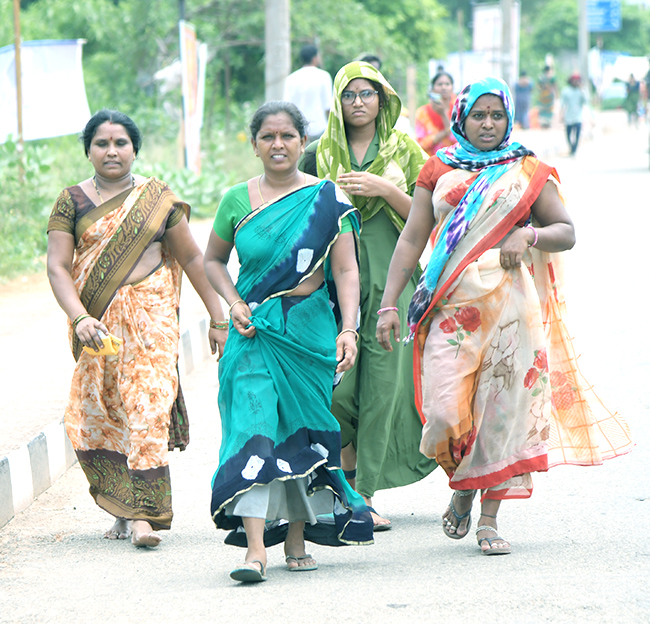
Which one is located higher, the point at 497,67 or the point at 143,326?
the point at 497,67

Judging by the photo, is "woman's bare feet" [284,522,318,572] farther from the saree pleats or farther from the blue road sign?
the blue road sign

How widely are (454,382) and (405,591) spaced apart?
0.83 m

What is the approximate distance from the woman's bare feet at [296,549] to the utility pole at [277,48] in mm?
9852

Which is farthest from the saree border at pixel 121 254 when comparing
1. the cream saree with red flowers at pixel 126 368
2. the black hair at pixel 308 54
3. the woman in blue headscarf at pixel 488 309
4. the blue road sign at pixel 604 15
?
the blue road sign at pixel 604 15

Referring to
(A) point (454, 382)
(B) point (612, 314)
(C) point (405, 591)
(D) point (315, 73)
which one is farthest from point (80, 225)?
(D) point (315, 73)

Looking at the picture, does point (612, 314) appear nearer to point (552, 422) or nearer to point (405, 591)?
point (552, 422)

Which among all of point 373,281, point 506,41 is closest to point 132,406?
point 373,281

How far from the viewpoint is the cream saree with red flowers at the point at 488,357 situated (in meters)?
4.03

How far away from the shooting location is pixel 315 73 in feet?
37.1

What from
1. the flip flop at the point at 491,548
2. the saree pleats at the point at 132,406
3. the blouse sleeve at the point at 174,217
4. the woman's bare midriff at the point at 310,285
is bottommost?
the flip flop at the point at 491,548

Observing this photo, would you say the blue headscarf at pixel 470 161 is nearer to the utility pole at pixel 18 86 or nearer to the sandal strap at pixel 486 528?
the sandal strap at pixel 486 528

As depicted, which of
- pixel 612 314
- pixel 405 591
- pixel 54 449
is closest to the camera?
pixel 405 591

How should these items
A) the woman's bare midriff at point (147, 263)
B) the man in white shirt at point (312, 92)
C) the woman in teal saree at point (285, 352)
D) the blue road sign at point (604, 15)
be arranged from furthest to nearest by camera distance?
1. the blue road sign at point (604, 15)
2. the man in white shirt at point (312, 92)
3. the woman's bare midriff at point (147, 263)
4. the woman in teal saree at point (285, 352)

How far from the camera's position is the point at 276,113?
13.2 ft
